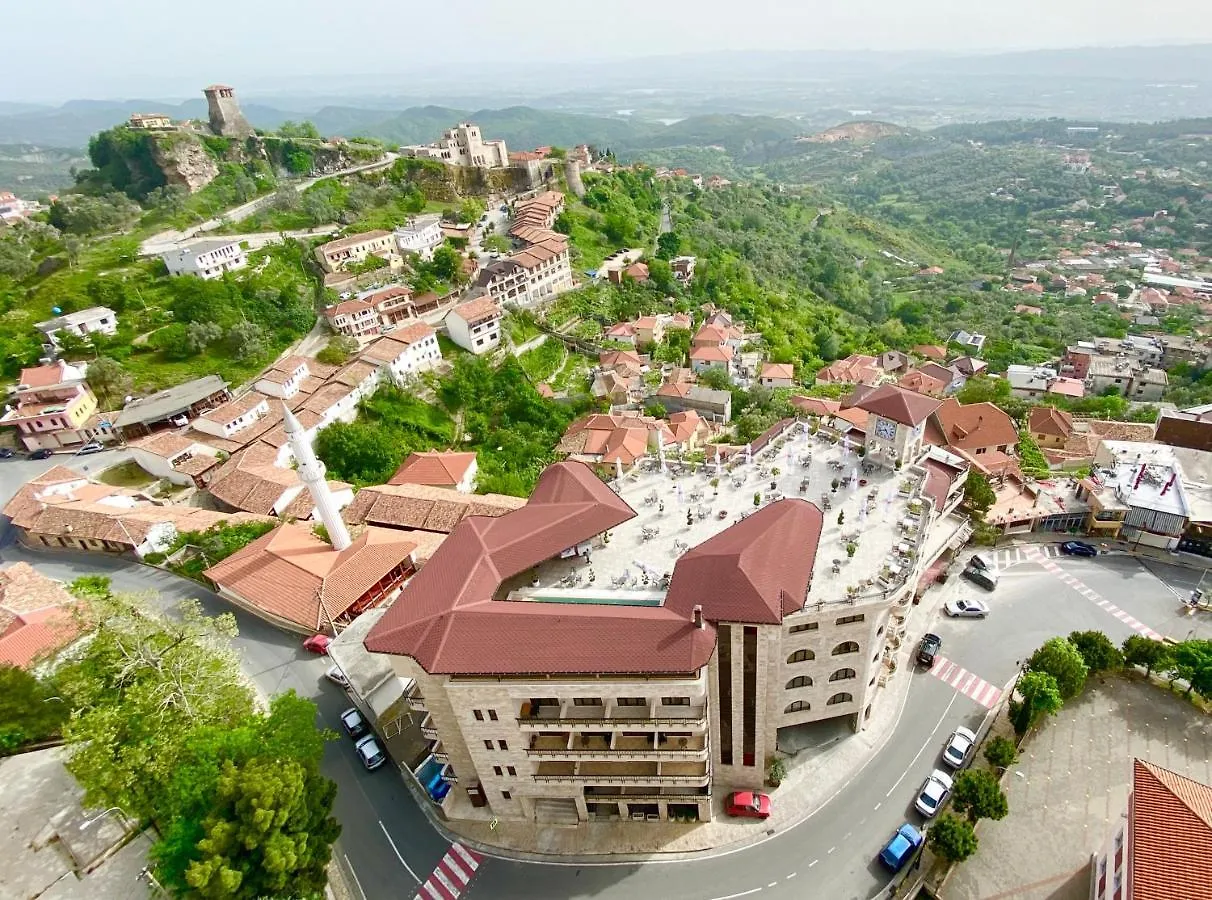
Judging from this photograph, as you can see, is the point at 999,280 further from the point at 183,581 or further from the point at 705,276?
the point at 183,581

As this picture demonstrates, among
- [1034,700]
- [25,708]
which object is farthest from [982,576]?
[25,708]

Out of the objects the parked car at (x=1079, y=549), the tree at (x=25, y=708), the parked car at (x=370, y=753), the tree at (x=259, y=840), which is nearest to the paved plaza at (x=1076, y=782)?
the parked car at (x=1079, y=549)

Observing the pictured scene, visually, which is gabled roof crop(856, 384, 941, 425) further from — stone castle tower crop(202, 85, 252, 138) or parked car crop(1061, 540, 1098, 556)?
stone castle tower crop(202, 85, 252, 138)

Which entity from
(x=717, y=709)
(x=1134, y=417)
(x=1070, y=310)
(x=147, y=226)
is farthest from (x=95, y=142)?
(x=1070, y=310)

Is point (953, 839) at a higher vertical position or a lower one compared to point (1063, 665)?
lower

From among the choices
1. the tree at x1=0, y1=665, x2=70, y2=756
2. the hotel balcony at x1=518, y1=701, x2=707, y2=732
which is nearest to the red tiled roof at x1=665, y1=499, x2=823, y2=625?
the hotel balcony at x1=518, y1=701, x2=707, y2=732

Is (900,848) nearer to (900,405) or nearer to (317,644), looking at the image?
(900,405)
